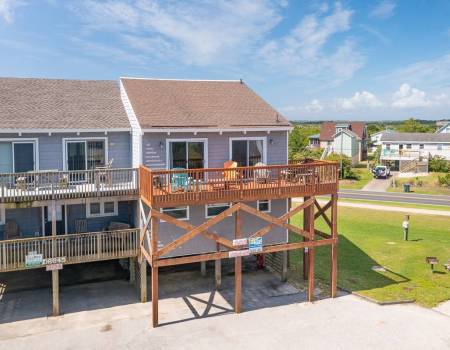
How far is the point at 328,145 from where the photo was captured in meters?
87.9

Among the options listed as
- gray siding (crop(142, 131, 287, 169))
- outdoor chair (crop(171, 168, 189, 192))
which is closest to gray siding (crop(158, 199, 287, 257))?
gray siding (crop(142, 131, 287, 169))

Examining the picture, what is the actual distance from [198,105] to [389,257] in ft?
46.7

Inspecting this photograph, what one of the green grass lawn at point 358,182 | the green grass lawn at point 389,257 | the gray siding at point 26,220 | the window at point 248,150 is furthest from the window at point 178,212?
the green grass lawn at point 358,182

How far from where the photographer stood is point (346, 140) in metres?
80.8

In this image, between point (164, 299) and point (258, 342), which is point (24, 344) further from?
point (258, 342)

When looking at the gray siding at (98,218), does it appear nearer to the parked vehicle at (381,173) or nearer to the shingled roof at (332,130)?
the parked vehicle at (381,173)

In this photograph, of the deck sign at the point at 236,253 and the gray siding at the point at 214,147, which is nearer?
the deck sign at the point at 236,253

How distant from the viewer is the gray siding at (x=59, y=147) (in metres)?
19.0

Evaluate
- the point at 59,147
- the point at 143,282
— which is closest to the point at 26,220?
the point at 59,147

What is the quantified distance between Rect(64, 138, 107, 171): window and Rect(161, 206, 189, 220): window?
12.9ft

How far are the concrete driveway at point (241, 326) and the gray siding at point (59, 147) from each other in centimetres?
600

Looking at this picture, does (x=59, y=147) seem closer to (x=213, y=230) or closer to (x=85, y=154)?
(x=85, y=154)

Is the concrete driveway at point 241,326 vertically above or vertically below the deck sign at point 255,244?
below

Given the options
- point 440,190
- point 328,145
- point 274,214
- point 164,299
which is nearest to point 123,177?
point 164,299
